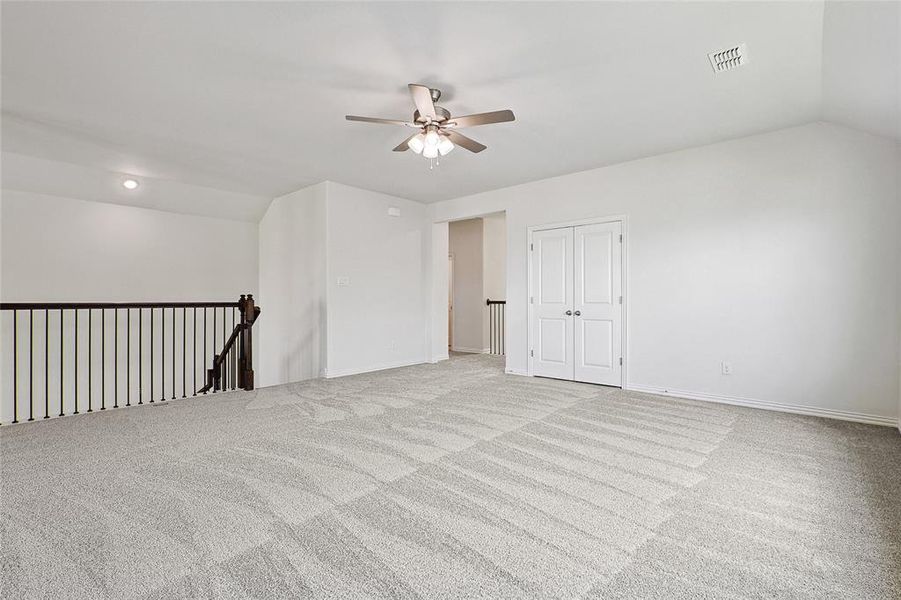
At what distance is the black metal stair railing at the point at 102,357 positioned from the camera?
16.7 feet

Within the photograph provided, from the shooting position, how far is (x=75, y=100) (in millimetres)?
3389

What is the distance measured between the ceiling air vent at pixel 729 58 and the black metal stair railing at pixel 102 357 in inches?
193

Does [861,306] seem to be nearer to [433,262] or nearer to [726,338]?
[726,338]

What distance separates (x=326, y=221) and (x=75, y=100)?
279cm

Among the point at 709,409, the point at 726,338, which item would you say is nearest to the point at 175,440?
the point at 709,409

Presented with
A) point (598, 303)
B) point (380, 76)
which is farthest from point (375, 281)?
point (380, 76)

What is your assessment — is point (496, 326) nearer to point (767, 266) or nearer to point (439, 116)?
point (767, 266)

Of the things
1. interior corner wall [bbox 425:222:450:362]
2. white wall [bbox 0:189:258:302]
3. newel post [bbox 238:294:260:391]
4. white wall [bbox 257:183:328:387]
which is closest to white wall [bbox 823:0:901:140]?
interior corner wall [bbox 425:222:450:362]

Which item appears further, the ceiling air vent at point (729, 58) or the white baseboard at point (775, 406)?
the white baseboard at point (775, 406)

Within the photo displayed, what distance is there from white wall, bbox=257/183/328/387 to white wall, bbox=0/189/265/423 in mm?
628

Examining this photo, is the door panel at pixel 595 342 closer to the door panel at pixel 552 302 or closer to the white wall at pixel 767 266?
the door panel at pixel 552 302

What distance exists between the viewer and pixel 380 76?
3002 millimetres

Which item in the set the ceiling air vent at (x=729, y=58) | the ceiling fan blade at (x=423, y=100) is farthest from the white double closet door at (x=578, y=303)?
the ceiling fan blade at (x=423, y=100)

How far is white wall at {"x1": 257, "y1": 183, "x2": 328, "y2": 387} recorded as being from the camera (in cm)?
593
